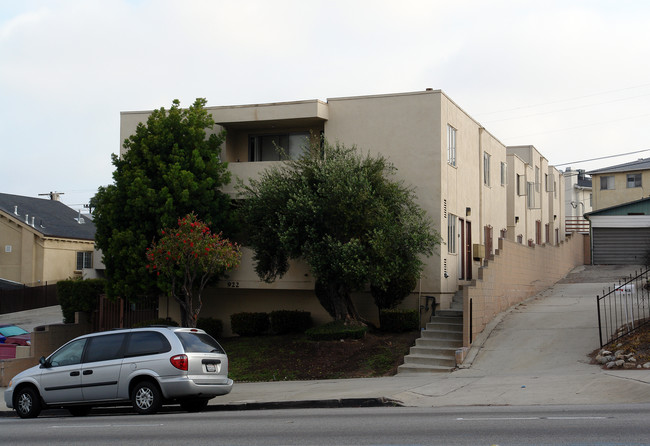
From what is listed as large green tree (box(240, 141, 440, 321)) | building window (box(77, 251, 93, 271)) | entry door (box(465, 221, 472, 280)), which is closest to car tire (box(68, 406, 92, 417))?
large green tree (box(240, 141, 440, 321))

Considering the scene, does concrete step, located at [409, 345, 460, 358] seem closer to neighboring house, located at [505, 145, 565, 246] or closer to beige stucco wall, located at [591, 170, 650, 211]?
neighboring house, located at [505, 145, 565, 246]

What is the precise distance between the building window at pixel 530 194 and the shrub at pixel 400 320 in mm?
17404

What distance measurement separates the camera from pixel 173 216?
73.2 feet

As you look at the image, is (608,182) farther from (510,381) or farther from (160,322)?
(510,381)

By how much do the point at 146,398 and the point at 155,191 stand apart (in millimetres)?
9926

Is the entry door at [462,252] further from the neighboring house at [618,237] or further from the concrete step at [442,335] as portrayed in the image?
the neighboring house at [618,237]

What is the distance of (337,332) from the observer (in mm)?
20719

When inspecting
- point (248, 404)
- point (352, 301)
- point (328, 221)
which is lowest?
point (248, 404)

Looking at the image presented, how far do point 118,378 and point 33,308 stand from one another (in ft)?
97.9

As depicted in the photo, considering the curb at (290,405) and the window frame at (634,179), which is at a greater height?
the window frame at (634,179)

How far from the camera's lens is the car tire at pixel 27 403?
14625 millimetres

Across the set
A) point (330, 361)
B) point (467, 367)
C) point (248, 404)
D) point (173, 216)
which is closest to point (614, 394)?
point (467, 367)

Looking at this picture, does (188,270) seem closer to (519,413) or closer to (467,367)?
(467,367)

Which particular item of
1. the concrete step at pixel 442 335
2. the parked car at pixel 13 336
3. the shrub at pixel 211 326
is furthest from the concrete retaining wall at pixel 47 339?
the concrete step at pixel 442 335
